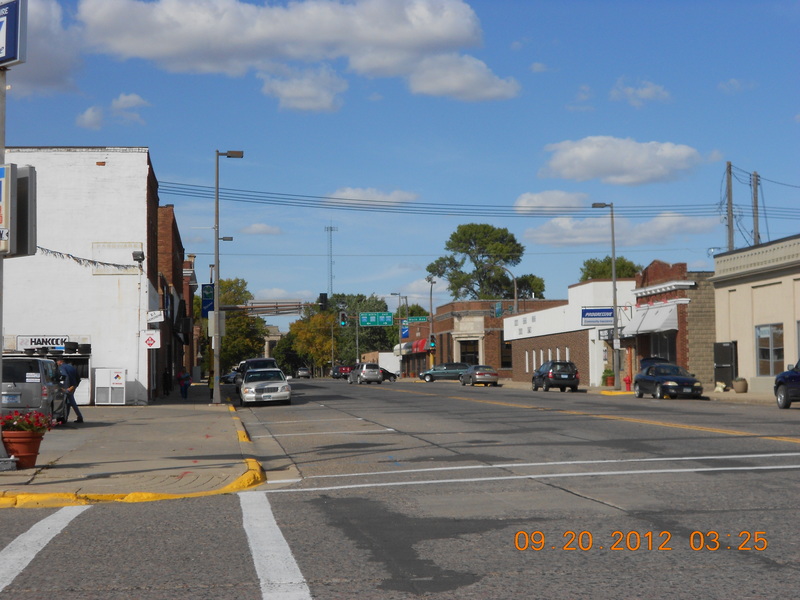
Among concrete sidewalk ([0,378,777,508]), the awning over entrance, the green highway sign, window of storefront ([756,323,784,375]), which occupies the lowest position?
concrete sidewalk ([0,378,777,508])

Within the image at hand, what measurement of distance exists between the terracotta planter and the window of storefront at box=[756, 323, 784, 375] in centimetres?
3328

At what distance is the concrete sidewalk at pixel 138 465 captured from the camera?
1180 cm

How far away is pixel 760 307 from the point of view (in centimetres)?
4125

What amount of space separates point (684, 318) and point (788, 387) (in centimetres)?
1797

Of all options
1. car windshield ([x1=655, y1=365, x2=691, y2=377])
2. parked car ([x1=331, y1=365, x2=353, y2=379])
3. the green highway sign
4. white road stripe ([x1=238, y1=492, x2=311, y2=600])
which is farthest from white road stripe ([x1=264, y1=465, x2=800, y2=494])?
the green highway sign

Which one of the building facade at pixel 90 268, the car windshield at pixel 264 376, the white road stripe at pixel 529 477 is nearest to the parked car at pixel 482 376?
the car windshield at pixel 264 376

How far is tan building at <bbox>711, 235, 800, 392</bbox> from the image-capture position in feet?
126

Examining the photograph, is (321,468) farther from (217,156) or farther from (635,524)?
(217,156)

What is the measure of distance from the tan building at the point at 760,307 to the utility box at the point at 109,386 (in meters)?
26.4

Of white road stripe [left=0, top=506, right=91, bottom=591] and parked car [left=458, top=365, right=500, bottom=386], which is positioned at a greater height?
parked car [left=458, top=365, right=500, bottom=386]

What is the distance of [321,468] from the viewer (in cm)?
1494

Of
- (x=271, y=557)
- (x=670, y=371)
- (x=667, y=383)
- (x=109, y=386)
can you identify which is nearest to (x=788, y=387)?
(x=667, y=383)

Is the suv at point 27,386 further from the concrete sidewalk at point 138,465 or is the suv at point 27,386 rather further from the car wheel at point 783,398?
the car wheel at point 783,398

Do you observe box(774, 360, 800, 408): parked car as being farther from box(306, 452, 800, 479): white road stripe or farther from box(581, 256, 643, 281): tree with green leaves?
box(581, 256, 643, 281): tree with green leaves
